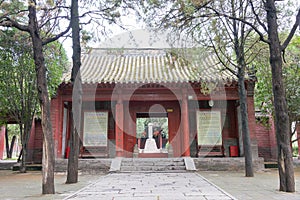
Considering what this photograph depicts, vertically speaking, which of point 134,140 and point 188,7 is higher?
point 188,7

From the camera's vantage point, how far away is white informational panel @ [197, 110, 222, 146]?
10797 mm

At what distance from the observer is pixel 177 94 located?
1058 cm

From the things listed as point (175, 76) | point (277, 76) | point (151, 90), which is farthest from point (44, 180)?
point (175, 76)

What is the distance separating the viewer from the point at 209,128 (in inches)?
429

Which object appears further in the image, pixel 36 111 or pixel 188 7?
pixel 36 111

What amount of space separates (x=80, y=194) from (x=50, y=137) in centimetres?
128

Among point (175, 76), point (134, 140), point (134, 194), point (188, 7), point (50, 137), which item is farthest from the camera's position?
point (134, 140)

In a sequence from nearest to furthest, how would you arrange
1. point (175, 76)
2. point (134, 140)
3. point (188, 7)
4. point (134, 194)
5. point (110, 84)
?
point (134, 194)
point (188, 7)
point (110, 84)
point (175, 76)
point (134, 140)

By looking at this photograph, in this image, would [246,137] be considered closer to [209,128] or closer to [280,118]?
[280,118]

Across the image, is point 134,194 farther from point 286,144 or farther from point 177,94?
point 177,94

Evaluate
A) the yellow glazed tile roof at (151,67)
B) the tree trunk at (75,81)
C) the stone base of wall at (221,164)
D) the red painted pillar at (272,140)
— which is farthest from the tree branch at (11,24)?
the red painted pillar at (272,140)

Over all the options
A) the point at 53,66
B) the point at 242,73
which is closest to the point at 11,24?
the point at 53,66

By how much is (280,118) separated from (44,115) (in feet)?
15.4

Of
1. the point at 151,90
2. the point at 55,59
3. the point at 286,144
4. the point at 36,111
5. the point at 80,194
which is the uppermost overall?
the point at 55,59
